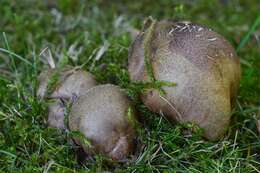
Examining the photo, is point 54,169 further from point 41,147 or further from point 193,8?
point 193,8

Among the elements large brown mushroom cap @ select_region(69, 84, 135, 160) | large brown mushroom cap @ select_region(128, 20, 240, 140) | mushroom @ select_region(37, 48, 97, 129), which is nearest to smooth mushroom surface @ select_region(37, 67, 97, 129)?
mushroom @ select_region(37, 48, 97, 129)

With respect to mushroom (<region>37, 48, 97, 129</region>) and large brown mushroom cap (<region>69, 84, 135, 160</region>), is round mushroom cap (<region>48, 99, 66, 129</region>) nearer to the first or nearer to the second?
mushroom (<region>37, 48, 97, 129</region>)

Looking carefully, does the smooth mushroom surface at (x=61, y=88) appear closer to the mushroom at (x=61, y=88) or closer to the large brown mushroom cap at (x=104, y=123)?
the mushroom at (x=61, y=88)

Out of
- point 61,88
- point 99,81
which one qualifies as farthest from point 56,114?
point 99,81

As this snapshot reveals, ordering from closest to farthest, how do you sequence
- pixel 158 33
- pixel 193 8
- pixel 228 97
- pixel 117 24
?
pixel 228 97 < pixel 158 33 < pixel 117 24 < pixel 193 8

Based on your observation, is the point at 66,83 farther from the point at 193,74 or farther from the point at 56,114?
the point at 193,74

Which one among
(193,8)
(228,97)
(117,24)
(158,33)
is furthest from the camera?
(193,8)

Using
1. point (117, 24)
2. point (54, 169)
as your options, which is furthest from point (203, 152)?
point (117, 24)
